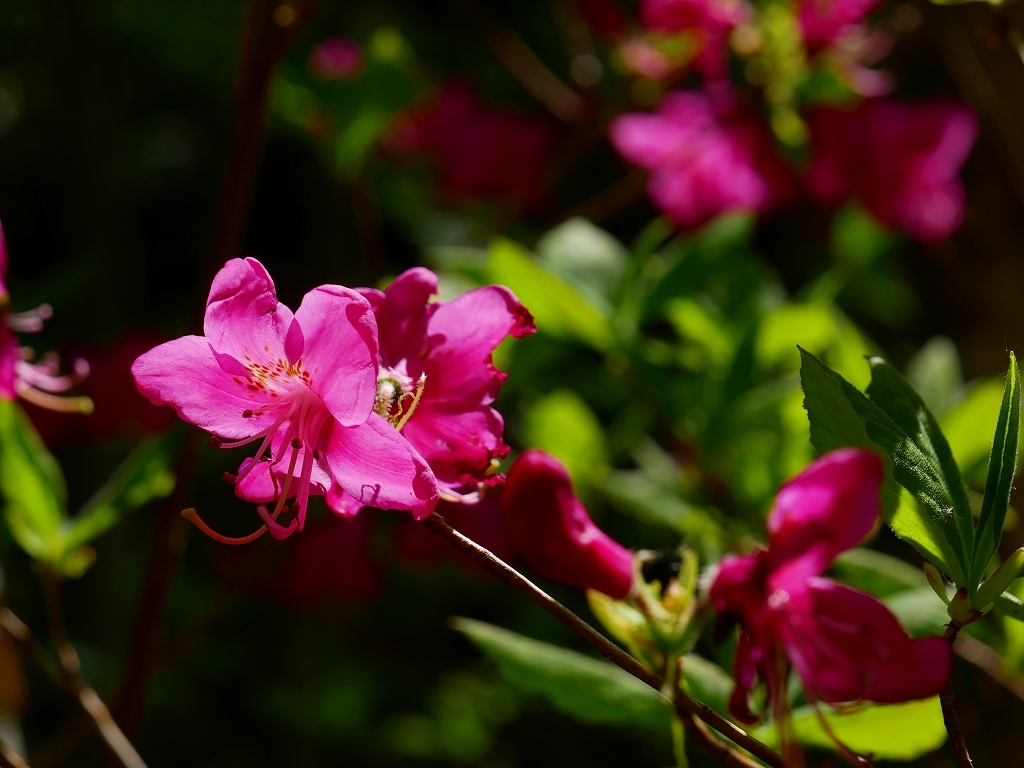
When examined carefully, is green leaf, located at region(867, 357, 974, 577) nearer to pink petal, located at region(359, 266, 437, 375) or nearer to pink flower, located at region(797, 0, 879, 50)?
pink petal, located at region(359, 266, 437, 375)

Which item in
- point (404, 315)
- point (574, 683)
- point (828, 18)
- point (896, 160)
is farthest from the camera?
point (896, 160)

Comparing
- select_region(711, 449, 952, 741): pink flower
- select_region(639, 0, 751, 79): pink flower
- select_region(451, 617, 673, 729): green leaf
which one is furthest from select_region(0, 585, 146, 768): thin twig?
select_region(639, 0, 751, 79): pink flower

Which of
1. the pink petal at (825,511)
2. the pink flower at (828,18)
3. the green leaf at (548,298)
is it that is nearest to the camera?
the pink petal at (825,511)

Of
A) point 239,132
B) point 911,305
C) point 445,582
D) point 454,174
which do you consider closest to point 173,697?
point 445,582

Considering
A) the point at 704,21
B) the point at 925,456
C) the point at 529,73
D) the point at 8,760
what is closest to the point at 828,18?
the point at 704,21

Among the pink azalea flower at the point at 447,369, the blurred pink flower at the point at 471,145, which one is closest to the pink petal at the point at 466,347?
the pink azalea flower at the point at 447,369

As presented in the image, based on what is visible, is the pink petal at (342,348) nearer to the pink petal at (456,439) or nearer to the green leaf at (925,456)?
the pink petal at (456,439)

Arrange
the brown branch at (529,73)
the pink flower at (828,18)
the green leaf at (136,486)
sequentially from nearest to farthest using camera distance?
the green leaf at (136,486), the pink flower at (828,18), the brown branch at (529,73)

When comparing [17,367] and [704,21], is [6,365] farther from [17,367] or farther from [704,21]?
[704,21]
